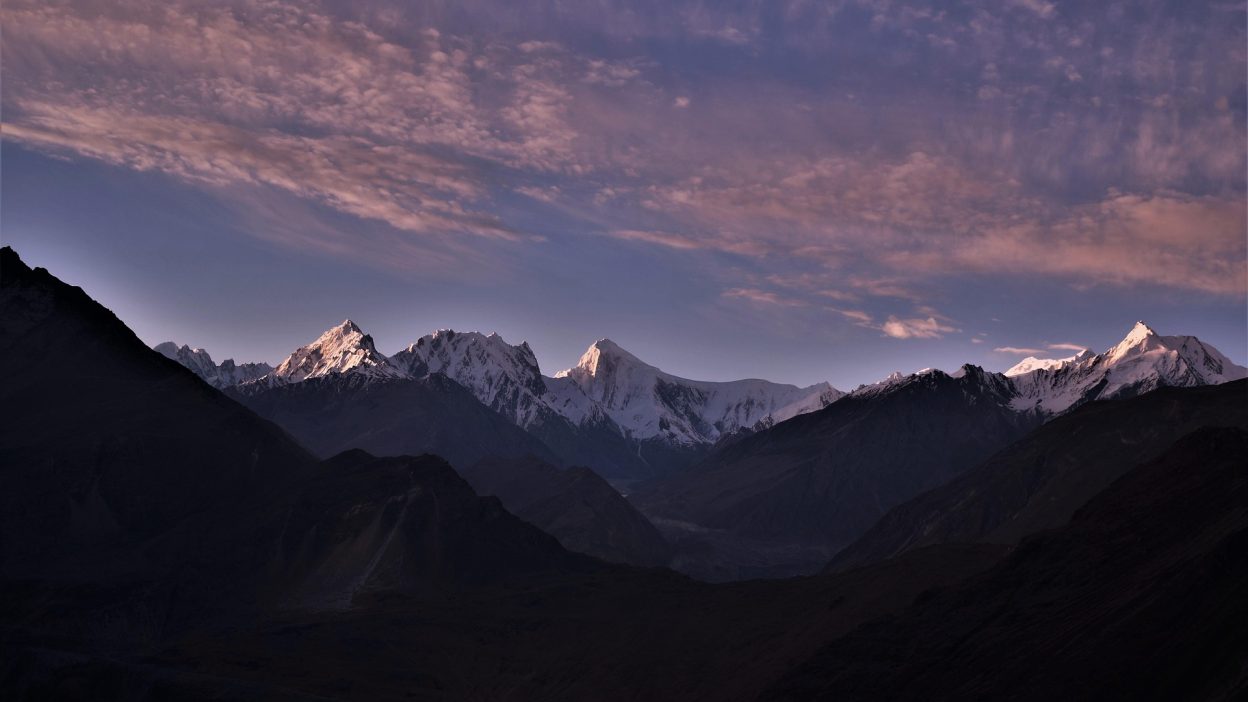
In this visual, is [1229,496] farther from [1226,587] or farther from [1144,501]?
[1226,587]

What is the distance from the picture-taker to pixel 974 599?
6688 inches

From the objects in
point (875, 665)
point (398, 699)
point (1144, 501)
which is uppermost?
point (1144, 501)

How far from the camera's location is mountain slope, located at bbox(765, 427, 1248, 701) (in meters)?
125

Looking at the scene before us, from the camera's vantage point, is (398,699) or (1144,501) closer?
(1144,501)

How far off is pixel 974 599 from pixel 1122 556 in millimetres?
20341

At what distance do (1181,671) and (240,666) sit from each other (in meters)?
140

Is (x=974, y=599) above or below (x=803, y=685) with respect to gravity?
above

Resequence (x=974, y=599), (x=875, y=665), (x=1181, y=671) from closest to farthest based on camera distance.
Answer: (x=1181, y=671), (x=875, y=665), (x=974, y=599)

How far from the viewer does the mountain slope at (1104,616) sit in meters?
125

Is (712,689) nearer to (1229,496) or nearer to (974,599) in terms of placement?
(974,599)

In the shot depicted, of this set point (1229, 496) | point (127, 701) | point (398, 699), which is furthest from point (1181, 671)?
point (127, 701)

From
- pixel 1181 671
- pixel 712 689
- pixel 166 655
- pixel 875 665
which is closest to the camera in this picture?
pixel 1181 671

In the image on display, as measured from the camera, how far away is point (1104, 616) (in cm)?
14225

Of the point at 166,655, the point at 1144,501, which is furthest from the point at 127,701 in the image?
the point at 1144,501
